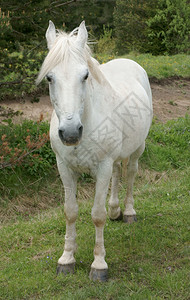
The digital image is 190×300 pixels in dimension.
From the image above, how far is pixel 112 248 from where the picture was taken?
4047 mm

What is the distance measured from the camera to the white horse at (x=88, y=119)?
107 inches

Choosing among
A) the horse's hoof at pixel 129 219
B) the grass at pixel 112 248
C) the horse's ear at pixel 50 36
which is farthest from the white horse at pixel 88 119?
the horse's hoof at pixel 129 219

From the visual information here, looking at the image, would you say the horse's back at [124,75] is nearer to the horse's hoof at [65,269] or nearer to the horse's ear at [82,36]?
the horse's ear at [82,36]

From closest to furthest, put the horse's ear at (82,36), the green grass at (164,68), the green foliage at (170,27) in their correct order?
the horse's ear at (82,36) → the green grass at (164,68) → the green foliage at (170,27)

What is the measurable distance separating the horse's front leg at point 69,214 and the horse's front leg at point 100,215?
0.23 metres

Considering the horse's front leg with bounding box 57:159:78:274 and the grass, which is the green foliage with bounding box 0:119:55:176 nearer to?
the grass

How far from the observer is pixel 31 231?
4.57 m

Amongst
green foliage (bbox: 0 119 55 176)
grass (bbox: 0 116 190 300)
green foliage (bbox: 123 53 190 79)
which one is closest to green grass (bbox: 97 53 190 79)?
green foliage (bbox: 123 53 190 79)

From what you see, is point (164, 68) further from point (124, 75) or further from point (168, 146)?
point (124, 75)

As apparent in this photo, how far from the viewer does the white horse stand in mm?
2729

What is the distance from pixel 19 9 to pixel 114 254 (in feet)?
13.2

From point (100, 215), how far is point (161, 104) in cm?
603

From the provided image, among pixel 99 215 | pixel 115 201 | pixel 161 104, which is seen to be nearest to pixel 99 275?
pixel 99 215

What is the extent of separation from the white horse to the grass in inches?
8.9
